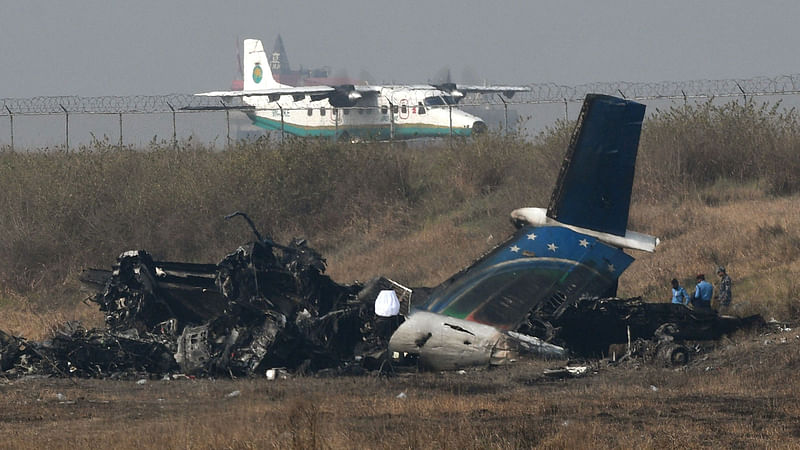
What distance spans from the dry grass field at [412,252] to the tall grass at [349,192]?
2.9 inches

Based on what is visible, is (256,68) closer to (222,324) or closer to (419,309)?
(222,324)

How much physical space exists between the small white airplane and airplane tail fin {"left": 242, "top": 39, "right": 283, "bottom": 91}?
13130 mm

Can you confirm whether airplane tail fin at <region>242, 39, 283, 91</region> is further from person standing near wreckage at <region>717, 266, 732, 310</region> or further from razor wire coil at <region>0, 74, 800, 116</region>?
person standing near wreckage at <region>717, 266, 732, 310</region>

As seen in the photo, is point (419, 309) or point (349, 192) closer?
point (419, 309)

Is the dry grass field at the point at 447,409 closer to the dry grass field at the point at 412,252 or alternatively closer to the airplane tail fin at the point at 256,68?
the dry grass field at the point at 412,252

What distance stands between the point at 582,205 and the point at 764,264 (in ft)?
Answer: 26.8

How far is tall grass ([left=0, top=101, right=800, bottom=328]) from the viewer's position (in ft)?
115

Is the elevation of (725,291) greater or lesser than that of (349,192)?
lesser

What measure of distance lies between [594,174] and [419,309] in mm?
4522

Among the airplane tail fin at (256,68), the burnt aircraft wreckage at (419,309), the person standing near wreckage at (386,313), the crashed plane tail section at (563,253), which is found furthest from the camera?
the airplane tail fin at (256,68)

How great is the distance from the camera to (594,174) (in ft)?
65.1

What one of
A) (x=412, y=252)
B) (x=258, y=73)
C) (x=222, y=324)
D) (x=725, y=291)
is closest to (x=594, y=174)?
(x=725, y=291)

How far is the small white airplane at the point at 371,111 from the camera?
180ft

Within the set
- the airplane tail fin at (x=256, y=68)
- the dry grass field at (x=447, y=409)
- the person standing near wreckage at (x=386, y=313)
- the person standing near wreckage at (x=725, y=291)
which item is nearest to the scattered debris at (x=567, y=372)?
the dry grass field at (x=447, y=409)
